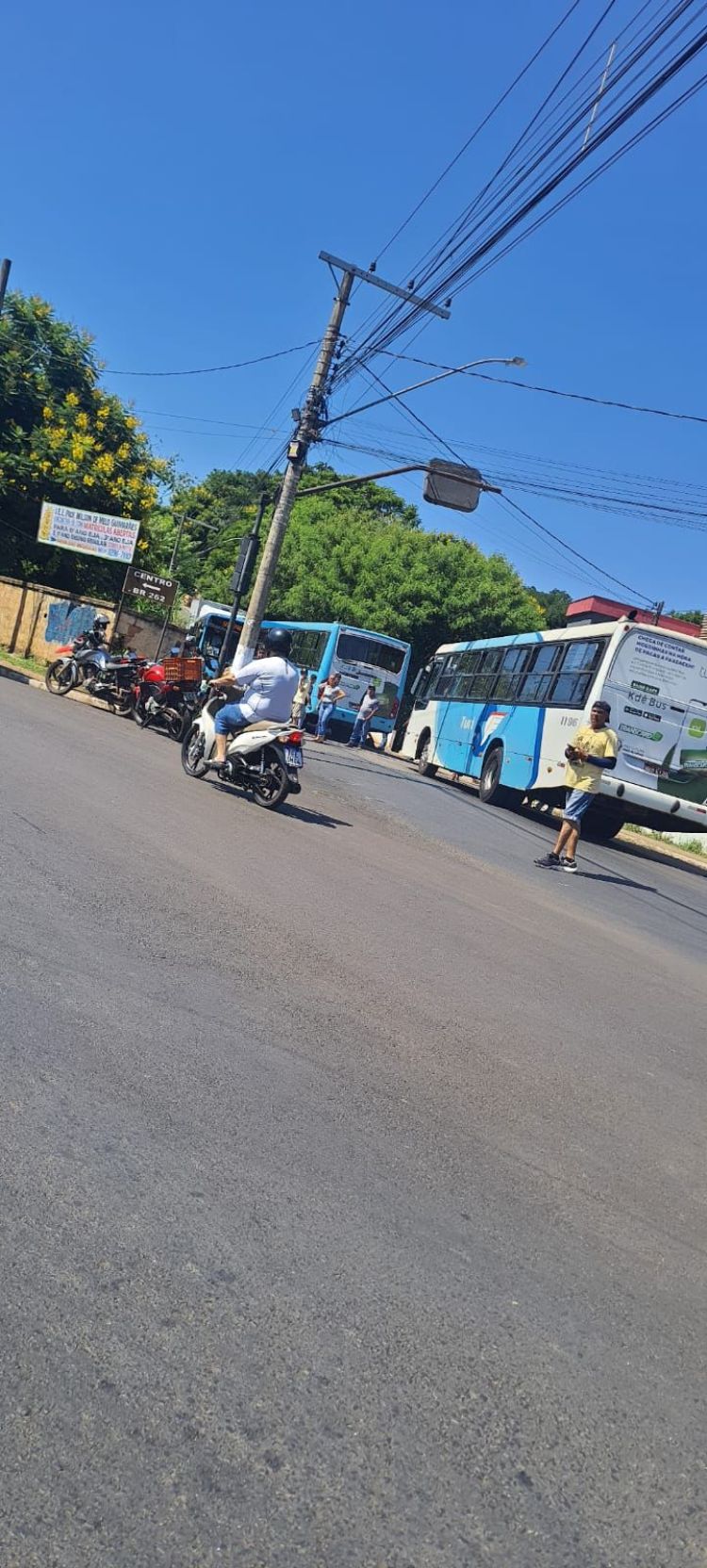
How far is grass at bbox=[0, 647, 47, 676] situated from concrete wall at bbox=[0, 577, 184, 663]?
1.06ft

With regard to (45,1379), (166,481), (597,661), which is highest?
(166,481)

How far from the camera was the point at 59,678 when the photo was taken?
62.0 ft

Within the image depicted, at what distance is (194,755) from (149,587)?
11.2 m

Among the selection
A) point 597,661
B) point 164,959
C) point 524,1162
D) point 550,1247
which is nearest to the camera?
point 550,1247

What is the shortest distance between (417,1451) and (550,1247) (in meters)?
1.18

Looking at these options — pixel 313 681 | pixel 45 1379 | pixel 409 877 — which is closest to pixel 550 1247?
pixel 45 1379

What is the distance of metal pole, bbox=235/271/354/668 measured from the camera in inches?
834

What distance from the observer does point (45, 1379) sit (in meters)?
2.46

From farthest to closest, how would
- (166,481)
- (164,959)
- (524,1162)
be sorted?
(166,481) → (164,959) → (524,1162)

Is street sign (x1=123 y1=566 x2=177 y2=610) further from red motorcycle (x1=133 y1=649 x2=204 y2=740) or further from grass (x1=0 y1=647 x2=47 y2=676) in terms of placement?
red motorcycle (x1=133 y1=649 x2=204 y2=740)

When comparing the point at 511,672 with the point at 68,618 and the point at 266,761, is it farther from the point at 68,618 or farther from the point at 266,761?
the point at 266,761

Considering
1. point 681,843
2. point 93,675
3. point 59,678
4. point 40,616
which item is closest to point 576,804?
point 93,675

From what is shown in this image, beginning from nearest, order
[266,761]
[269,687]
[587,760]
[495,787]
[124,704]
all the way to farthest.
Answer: [269,687] → [266,761] → [587,760] → [124,704] → [495,787]

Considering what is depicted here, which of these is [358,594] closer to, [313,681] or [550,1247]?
[313,681]
